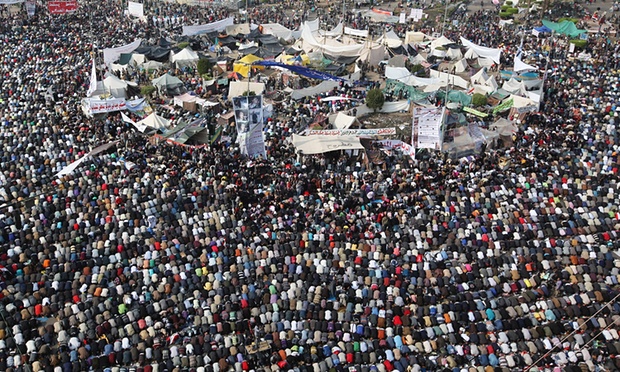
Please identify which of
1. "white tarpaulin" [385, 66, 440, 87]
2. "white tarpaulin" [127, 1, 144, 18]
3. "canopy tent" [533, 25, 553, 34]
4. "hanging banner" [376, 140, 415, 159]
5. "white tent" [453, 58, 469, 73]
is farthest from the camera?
"white tarpaulin" [127, 1, 144, 18]

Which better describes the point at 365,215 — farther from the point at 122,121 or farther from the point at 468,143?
the point at 122,121

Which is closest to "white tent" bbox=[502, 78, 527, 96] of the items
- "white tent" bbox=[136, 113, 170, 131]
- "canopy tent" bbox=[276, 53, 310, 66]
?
"canopy tent" bbox=[276, 53, 310, 66]

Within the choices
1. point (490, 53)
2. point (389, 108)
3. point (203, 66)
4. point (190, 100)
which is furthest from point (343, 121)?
point (490, 53)

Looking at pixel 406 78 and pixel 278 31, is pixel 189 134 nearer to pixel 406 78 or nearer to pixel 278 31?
pixel 406 78

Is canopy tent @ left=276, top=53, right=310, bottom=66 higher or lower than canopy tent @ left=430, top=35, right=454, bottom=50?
higher

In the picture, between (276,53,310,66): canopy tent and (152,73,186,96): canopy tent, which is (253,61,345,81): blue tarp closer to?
(276,53,310,66): canopy tent

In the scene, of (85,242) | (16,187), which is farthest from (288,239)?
(16,187)

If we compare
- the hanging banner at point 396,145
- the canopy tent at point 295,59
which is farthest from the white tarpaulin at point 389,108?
the canopy tent at point 295,59
